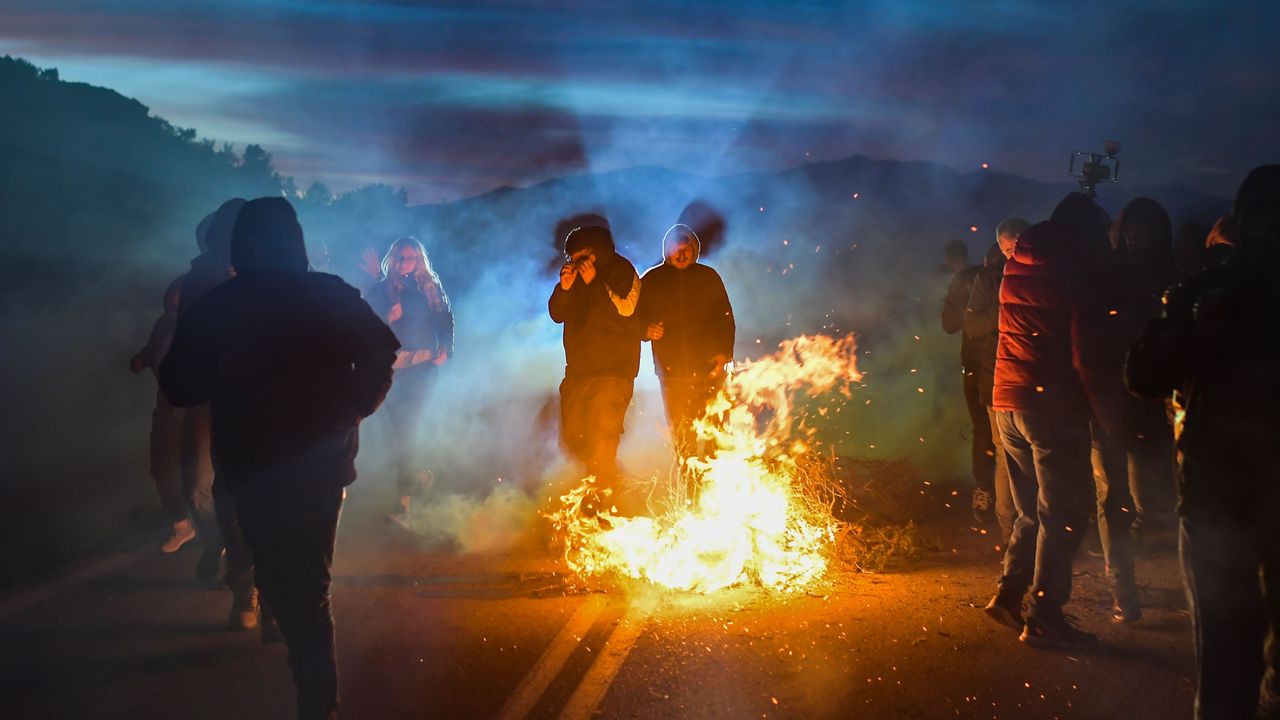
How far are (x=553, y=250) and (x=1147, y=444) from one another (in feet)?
30.4

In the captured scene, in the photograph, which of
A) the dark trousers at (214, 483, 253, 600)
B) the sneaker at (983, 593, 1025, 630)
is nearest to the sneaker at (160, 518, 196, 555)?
the dark trousers at (214, 483, 253, 600)

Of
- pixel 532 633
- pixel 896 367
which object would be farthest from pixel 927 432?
pixel 532 633

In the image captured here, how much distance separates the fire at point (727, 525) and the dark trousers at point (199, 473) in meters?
2.23

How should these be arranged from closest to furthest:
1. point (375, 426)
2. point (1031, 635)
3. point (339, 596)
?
point (1031, 635) < point (339, 596) < point (375, 426)

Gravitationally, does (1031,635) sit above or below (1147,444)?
below

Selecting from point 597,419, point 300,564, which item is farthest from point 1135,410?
point 300,564

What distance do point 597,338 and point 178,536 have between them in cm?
328

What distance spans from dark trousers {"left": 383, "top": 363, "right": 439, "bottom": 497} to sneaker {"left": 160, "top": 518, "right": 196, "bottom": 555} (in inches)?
65.1

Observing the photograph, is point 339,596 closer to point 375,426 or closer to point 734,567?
point 734,567

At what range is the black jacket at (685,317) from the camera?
7867 mm

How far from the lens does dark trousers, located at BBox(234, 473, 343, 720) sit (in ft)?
13.0

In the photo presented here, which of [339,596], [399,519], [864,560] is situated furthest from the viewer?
[399,519]

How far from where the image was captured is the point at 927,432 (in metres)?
11.4

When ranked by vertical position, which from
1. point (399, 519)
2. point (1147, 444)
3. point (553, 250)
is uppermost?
point (553, 250)
